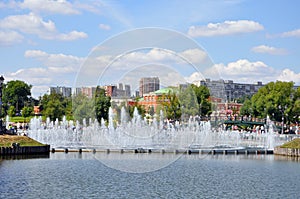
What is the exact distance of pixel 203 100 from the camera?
116 m

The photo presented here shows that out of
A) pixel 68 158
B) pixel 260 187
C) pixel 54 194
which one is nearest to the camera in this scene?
pixel 54 194

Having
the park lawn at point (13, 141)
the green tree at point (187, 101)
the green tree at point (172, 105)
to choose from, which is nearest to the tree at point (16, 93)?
the green tree at point (172, 105)

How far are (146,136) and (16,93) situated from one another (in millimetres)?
107307

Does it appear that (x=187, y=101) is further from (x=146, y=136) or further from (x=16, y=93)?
(x=16, y=93)

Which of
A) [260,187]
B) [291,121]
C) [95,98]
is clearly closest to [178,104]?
[95,98]

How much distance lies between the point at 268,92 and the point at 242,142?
53449mm

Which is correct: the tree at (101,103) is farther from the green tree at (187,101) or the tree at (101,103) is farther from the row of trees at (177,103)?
the green tree at (187,101)

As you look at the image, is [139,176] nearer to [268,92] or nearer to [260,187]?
[260,187]

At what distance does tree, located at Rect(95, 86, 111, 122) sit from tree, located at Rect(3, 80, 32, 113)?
241ft

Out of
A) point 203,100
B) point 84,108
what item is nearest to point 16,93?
point 203,100

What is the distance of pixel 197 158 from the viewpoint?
53.8m

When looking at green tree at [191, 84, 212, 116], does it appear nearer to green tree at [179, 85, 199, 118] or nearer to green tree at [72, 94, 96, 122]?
green tree at [72, 94, 96, 122]

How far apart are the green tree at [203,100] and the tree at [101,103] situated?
24.2m

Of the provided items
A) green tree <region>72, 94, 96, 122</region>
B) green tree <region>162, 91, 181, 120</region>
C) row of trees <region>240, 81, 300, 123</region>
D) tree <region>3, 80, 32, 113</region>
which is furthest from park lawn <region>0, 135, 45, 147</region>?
tree <region>3, 80, 32, 113</region>
